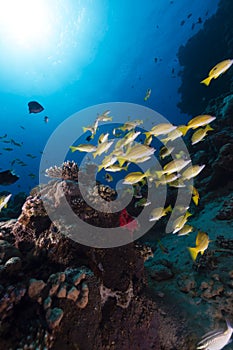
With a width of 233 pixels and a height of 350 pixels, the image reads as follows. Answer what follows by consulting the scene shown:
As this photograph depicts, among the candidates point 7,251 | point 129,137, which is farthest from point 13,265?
point 129,137

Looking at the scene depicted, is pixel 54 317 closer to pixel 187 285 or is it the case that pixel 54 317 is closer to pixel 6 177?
pixel 187 285

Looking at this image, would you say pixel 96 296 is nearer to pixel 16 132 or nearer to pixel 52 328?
pixel 52 328

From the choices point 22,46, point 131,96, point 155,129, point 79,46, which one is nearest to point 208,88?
point 155,129

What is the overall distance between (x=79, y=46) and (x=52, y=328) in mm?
42364

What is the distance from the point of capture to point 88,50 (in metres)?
38.2

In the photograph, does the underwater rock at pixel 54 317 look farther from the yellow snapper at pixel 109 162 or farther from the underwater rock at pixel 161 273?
the underwater rock at pixel 161 273

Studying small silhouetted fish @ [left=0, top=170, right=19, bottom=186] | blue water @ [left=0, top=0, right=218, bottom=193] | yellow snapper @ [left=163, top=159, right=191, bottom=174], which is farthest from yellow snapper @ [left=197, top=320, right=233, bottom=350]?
blue water @ [left=0, top=0, right=218, bottom=193]

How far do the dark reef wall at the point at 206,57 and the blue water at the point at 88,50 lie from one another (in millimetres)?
2587

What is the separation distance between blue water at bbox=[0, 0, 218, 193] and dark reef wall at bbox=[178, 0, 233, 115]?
102 inches

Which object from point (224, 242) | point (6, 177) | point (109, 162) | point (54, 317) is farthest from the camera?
point (224, 242)

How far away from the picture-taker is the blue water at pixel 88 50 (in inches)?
1051

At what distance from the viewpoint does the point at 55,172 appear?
160 inches

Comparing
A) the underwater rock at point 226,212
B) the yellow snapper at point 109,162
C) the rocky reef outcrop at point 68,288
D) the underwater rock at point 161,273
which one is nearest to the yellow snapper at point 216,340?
the rocky reef outcrop at point 68,288

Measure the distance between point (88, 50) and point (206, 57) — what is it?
85.3ft
